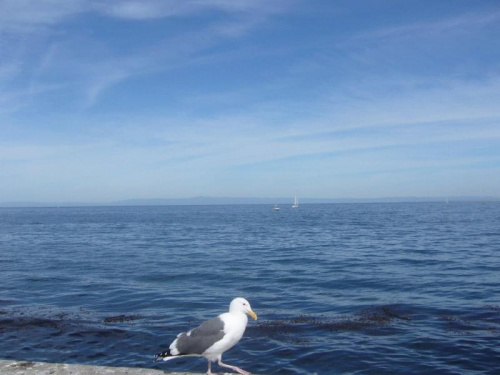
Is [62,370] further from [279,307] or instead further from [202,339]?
[279,307]

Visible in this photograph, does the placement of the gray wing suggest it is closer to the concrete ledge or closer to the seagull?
the seagull

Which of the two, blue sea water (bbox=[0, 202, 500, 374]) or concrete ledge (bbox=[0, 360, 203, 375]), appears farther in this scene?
blue sea water (bbox=[0, 202, 500, 374])

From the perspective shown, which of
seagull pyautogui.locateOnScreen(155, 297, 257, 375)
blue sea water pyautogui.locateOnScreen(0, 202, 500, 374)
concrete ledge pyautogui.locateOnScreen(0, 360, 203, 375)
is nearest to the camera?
concrete ledge pyautogui.locateOnScreen(0, 360, 203, 375)

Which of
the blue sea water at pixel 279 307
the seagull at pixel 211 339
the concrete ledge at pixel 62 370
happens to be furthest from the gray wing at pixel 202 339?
the blue sea water at pixel 279 307

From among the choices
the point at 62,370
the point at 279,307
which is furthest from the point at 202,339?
the point at 279,307

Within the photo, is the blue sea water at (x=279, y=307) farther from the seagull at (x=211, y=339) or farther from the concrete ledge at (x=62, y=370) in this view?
the concrete ledge at (x=62, y=370)

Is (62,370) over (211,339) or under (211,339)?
over

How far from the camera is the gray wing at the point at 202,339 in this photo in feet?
27.5

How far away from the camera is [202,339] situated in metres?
8.41

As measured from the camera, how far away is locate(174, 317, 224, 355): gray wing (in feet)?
27.5

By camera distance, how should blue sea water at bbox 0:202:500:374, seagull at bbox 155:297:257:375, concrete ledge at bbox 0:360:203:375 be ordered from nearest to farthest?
1. concrete ledge at bbox 0:360:203:375
2. seagull at bbox 155:297:257:375
3. blue sea water at bbox 0:202:500:374

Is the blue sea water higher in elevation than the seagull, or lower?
lower

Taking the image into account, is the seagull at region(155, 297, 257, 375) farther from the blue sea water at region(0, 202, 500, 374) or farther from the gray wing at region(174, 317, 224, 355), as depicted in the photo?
the blue sea water at region(0, 202, 500, 374)

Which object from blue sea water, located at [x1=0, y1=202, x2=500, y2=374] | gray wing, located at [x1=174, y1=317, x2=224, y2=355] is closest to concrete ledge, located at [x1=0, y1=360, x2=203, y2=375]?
gray wing, located at [x1=174, y1=317, x2=224, y2=355]
